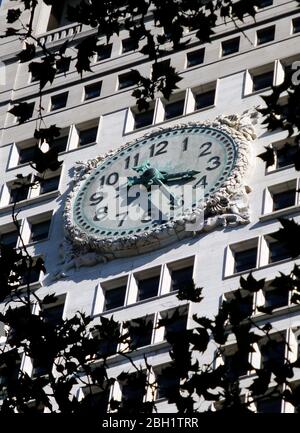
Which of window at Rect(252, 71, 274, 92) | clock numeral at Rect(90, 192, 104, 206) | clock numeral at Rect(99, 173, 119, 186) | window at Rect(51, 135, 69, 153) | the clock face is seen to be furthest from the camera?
window at Rect(51, 135, 69, 153)

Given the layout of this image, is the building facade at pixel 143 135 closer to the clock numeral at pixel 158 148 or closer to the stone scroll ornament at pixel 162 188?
the stone scroll ornament at pixel 162 188

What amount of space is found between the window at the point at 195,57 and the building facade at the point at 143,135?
0.07 meters

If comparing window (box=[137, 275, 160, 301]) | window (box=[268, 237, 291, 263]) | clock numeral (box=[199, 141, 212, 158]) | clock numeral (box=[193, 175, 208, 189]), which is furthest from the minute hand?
window (box=[268, 237, 291, 263])

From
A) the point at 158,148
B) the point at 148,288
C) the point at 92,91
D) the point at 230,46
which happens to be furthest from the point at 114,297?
the point at 92,91

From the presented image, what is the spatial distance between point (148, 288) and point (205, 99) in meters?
10.4

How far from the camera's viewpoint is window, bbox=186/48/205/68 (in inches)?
2559

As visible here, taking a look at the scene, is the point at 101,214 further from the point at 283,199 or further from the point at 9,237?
the point at 283,199

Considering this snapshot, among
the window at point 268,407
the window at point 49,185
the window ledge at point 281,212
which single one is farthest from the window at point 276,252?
the window at point 49,185

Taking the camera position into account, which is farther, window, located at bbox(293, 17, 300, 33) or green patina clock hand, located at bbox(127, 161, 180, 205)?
window, located at bbox(293, 17, 300, 33)

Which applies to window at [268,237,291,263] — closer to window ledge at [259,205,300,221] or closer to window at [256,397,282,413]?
window ledge at [259,205,300,221]

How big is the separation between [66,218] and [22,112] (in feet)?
68.1

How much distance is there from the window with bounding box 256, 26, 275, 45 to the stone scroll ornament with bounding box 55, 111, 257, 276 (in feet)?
18.3

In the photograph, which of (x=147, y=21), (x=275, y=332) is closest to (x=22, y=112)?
(x=275, y=332)

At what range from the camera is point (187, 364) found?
107 feet
